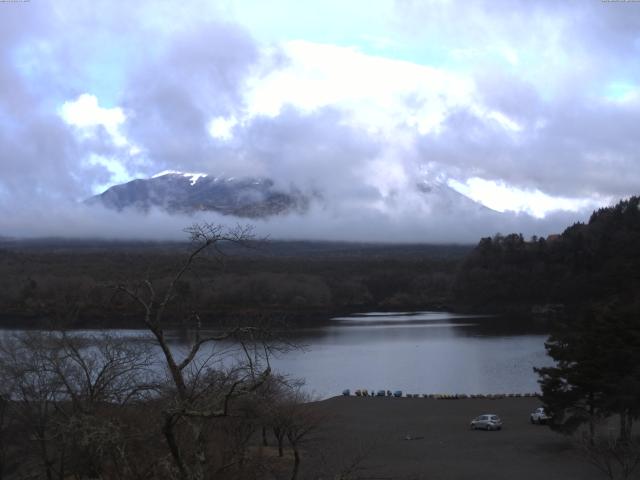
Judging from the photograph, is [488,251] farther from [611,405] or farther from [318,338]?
[611,405]

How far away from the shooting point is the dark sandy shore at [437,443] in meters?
19.5

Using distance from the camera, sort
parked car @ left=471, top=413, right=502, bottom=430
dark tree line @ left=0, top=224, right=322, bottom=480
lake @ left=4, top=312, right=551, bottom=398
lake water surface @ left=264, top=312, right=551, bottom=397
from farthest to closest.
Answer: lake water surface @ left=264, top=312, right=551, bottom=397
lake @ left=4, top=312, right=551, bottom=398
parked car @ left=471, top=413, right=502, bottom=430
dark tree line @ left=0, top=224, right=322, bottom=480

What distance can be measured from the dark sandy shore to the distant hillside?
4204 centimetres

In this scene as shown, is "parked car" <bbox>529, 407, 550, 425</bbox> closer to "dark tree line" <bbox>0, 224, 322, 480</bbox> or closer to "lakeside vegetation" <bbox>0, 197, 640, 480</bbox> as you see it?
"lakeside vegetation" <bbox>0, 197, 640, 480</bbox>

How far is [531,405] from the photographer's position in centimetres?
3275

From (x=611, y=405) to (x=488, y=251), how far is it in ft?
306

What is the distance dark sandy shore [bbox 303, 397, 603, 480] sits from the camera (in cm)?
1947

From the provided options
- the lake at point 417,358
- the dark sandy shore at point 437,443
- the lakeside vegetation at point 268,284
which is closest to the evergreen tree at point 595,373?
the dark sandy shore at point 437,443

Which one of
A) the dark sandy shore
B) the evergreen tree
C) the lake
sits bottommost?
the lake

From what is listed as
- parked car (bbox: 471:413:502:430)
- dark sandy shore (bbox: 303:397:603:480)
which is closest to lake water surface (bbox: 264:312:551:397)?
dark sandy shore (bbox: 303:397:603:480)

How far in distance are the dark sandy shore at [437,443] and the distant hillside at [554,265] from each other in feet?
138

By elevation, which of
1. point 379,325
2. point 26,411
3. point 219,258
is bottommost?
point 379,325

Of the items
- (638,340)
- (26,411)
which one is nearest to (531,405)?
(638,340)

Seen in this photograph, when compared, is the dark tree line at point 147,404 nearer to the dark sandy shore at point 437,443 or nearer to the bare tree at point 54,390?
the bare tree at point 54,390
